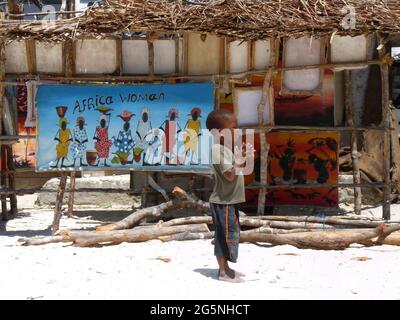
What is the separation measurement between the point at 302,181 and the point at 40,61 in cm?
399

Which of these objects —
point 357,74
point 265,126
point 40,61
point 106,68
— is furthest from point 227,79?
point 357,74

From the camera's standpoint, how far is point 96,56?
31.8ft

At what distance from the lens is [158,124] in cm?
942

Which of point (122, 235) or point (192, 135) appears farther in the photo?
point (192, 135)

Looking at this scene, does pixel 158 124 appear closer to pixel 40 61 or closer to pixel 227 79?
pixel 227 79

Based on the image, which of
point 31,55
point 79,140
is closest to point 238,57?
point 79,140

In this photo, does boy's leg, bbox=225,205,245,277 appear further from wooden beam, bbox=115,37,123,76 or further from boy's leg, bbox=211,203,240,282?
wooden beam, bbox=115,37,123,76

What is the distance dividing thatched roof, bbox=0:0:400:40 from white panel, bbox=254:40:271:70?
20.4 inches

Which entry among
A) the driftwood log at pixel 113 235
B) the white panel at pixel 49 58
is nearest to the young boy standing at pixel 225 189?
the driftwood log at pixel 113 235

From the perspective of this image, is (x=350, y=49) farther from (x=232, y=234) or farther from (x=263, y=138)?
(x=232, y=234)

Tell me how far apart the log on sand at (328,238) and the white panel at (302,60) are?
2532 millimetres

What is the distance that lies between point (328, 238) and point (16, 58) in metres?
4.69

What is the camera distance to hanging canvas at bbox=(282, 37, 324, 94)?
31.4ft

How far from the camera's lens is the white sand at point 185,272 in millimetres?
6023
